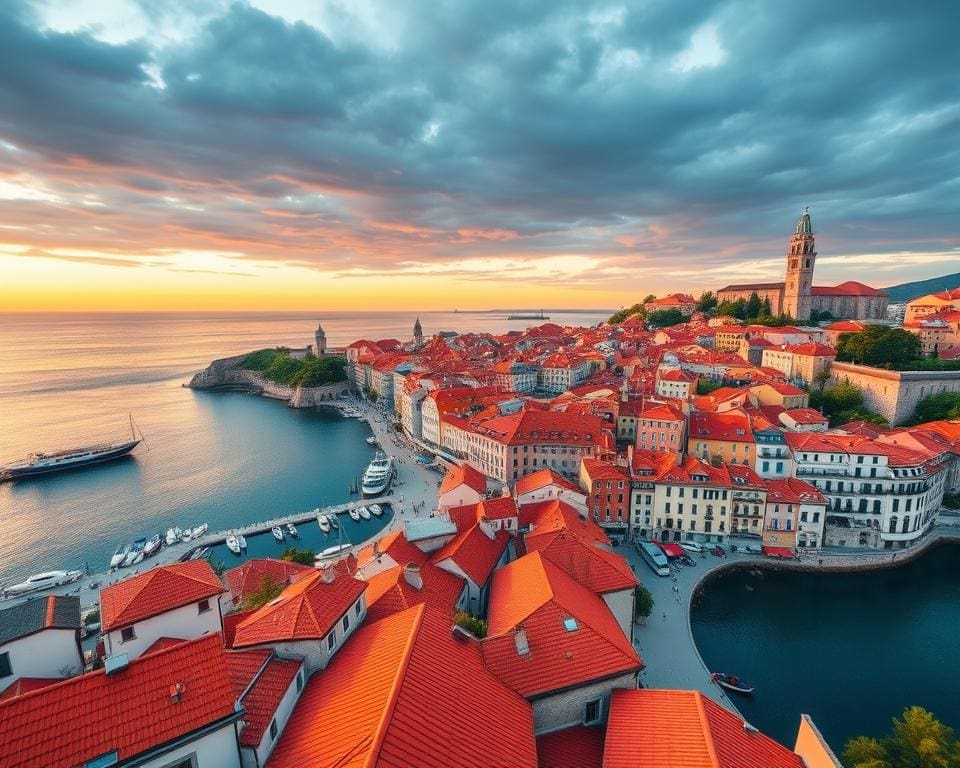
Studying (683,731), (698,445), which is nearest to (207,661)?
(683,731)

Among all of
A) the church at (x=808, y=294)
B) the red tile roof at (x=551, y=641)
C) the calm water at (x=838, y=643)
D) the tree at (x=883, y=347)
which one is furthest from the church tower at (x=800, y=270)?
the red tile roof at (x=551, y=641)

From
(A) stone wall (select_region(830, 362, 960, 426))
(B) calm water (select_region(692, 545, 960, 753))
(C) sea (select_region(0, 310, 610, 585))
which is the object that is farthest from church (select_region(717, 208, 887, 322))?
(C) sea (select_region(0, 310, 610, 585))

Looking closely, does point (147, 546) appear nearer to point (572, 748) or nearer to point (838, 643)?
point (572, 748)

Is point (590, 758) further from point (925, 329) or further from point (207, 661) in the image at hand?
point (925, 329)

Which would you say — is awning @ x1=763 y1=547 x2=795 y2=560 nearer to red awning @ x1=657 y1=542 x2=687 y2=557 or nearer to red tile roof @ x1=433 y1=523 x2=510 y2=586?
red awning @ x1=657 y1=542 x2=687 y2=557

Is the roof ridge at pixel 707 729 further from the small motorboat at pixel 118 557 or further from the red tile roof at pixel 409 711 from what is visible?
the small motorboat at pixel 118 557
